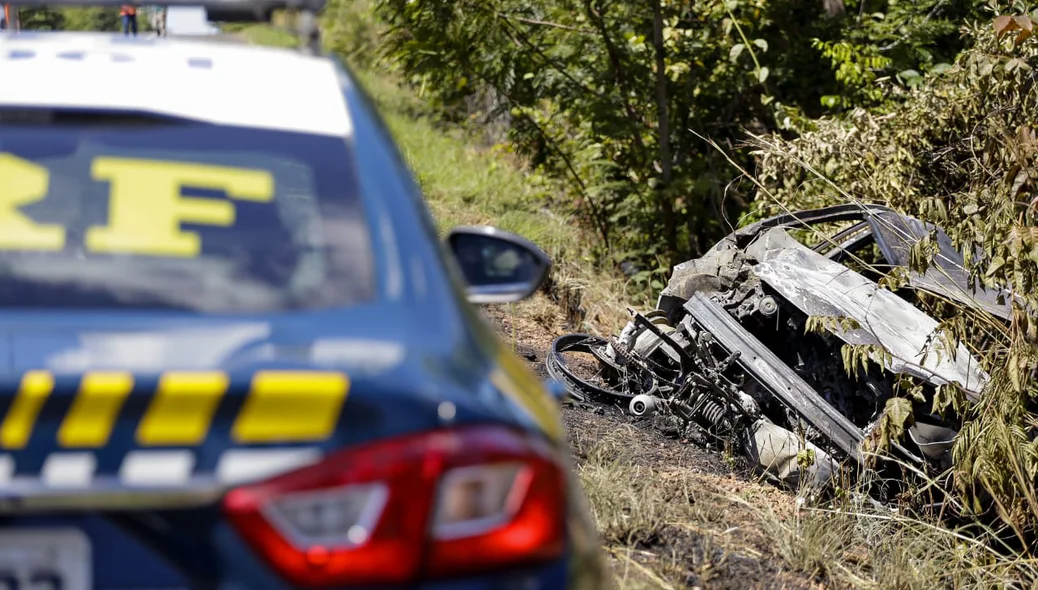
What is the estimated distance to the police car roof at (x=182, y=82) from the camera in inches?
79.4

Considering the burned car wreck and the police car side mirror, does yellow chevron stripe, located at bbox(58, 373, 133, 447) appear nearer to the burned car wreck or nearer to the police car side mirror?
the police car side mirror

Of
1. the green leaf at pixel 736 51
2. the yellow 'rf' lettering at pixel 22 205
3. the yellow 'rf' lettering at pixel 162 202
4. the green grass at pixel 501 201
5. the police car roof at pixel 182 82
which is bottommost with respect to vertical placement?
the green grass at pixel 501 201

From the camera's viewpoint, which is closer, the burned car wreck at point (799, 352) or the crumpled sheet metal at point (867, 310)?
the crumpled sheet metal at point (867, 310)

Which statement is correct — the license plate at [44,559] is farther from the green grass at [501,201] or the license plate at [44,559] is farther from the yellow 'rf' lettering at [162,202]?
the green grass at [501,201]

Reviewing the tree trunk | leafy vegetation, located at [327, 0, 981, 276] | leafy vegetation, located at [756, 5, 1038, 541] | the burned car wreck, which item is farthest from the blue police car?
the tree trunk

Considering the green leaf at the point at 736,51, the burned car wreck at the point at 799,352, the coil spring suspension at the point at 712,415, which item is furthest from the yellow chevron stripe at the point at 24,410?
the green leaf at the point at 736,51

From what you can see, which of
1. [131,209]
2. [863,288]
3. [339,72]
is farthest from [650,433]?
[131,209]

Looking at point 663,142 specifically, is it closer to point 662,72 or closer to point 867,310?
point 662,72

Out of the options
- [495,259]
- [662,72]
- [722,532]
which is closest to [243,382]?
[495,259]

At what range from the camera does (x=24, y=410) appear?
1416 millimetres

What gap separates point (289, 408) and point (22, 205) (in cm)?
77

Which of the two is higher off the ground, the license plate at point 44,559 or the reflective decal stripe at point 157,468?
the reflective decal stripe at point 157,468

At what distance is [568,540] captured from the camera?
5.25ft

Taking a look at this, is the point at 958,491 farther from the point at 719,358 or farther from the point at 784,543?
the point at 719,358
